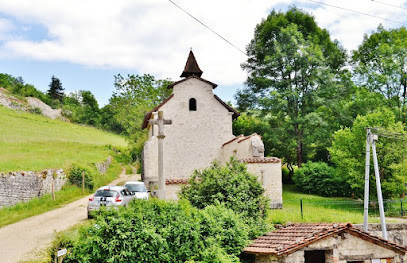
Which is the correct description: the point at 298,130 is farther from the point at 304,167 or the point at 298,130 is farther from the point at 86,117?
the point at 86,117

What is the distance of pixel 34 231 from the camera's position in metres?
18.4

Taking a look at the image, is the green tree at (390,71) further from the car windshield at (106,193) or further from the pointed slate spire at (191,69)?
the car windshield at (106,193)

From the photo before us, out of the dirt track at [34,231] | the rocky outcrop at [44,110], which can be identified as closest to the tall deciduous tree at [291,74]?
the dirt track at [34,231]

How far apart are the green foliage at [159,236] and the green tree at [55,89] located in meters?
99.9

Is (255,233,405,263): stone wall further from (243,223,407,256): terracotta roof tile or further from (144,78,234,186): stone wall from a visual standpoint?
(144,78,234,186): stone wall

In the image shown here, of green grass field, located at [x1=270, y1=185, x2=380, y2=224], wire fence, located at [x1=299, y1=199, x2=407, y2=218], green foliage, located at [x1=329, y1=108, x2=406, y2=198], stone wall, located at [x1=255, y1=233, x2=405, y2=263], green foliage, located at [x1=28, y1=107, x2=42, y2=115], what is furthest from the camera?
green foliage, located at [x1=28, y1=107, x2=42, y2=115]

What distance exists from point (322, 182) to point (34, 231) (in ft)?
A: 73.5

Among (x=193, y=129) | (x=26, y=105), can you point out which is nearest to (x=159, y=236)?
(x=193, y=129)

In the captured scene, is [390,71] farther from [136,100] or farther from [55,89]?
[55,89]

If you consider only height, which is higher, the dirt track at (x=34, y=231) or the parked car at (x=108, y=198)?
the parked car at (x=108, y=198)

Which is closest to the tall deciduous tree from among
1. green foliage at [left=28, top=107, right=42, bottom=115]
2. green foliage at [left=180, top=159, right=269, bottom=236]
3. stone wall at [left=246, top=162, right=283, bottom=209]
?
stone wall at [left=246, top=162, right=283, bottom=209]

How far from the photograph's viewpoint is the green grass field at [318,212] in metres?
19.7

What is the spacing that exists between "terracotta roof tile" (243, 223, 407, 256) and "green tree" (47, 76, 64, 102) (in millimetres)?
100116

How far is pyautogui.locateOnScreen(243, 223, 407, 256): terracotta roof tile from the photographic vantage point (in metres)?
14.6
